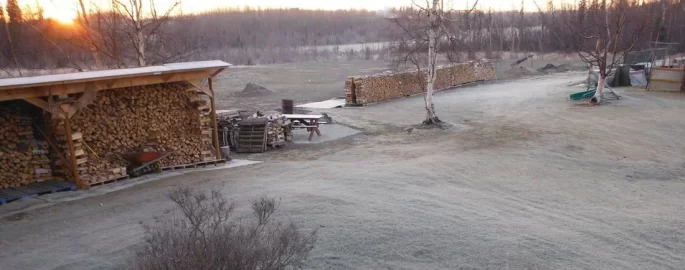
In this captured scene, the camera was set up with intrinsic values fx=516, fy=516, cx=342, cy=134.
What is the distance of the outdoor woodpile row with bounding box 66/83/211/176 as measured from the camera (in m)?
11.5

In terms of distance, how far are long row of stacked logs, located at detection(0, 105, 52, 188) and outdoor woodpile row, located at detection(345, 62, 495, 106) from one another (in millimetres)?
13784

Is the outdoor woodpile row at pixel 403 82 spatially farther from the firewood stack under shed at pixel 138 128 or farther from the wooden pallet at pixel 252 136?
the firewood stack under shed at pixel 138 128

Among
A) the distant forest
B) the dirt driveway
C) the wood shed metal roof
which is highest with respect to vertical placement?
the distant forest

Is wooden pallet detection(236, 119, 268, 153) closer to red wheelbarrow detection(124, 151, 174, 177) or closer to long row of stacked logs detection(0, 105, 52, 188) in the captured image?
red wheelbarrow detection(124, 151, 174, 177)

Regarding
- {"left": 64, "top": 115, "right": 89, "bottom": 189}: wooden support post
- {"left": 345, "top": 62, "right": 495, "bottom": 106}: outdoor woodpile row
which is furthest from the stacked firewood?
{"left": 64, "top": 115, "right": 89, "bottom": 189}: wooden support post

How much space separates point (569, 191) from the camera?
34.3 ft

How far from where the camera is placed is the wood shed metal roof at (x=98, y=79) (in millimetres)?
9547

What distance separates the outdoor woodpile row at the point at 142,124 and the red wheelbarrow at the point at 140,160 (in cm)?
20

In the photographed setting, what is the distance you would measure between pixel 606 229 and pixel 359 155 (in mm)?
7852

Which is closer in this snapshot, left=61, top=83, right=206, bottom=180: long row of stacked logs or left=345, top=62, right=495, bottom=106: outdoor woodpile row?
left=61, top=83, right=206, bottom=180: long row of stacked logs

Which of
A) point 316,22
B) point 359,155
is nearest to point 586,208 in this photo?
point 359,155

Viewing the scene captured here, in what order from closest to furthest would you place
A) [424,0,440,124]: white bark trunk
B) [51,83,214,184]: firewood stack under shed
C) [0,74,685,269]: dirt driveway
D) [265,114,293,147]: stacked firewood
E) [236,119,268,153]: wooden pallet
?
[0,74,685,269]: dirt driveway → [51,83,214,184]: firewood stack under shed → [236,119,268,153]: wooden pallet → [265,114,293,147]: stacked firewood → [424,0,440,124]: white bark trunk

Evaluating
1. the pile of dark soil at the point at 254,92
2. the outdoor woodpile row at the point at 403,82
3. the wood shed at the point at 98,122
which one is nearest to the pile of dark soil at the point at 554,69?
the outdoor woodpile row at the point at 403,82

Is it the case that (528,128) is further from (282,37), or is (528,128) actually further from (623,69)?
(282,37)
